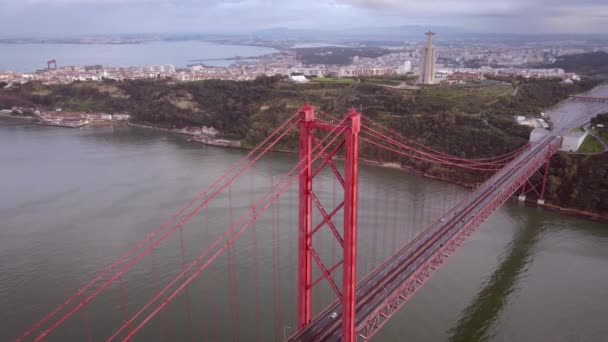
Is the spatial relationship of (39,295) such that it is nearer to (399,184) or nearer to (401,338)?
(401,338)

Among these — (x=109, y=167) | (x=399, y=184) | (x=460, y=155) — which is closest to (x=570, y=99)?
(x=460, y=155)

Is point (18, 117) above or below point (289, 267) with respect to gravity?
above

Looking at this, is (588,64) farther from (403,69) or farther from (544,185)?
(544,185)

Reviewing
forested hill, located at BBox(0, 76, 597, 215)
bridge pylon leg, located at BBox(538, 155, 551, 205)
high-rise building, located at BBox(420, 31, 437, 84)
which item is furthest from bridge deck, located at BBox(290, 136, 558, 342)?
high-rise building, located at BBox(420, 31, 437, 84)

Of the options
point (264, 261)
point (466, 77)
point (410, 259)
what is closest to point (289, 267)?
point (264, 261)

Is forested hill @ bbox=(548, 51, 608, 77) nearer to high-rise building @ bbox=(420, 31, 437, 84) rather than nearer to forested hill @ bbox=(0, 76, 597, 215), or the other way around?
forested hill @ bbox=(0, 76, 597, 215)

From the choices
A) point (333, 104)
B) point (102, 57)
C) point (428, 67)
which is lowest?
point (333, 104)
